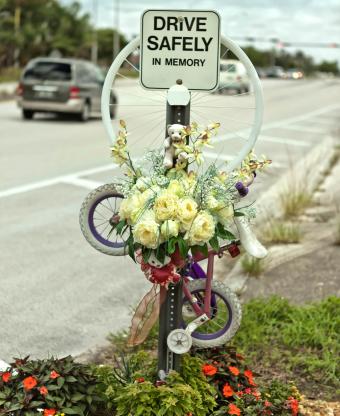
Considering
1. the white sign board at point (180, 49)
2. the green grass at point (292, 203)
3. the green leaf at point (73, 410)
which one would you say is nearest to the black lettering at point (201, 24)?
the white sign board at point (180, 49)

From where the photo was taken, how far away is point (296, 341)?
16.1ft

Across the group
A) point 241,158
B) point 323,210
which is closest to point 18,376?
point 241,158

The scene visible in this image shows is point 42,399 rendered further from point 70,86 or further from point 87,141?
point 70,86

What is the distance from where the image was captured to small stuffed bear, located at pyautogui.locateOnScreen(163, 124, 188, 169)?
10.9ft

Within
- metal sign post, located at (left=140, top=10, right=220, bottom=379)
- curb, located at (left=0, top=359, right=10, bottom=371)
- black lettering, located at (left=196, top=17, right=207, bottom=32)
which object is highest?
black lettering, located at (left=196, top=17, right=207, bottom=32)

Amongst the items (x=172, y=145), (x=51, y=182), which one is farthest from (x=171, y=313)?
(x=51, y=182)

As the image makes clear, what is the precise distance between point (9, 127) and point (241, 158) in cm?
1572

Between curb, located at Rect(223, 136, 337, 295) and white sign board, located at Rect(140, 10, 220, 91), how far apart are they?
2.81 feet

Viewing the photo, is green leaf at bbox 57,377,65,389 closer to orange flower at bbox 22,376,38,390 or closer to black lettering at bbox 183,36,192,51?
orange flower at bbox 22,376,38,390

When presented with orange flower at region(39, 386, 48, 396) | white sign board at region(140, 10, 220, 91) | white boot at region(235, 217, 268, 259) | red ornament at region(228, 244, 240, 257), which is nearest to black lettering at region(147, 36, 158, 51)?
white sign board at region(140, 10, 220, 91)

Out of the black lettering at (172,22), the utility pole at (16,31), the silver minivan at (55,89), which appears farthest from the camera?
the utility pole at (16,31)

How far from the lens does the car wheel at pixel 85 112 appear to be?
21.1 m

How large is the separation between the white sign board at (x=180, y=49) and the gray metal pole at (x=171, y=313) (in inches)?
4.6

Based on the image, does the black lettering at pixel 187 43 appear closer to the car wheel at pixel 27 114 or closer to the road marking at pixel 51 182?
the road marking at pixel 51 182
